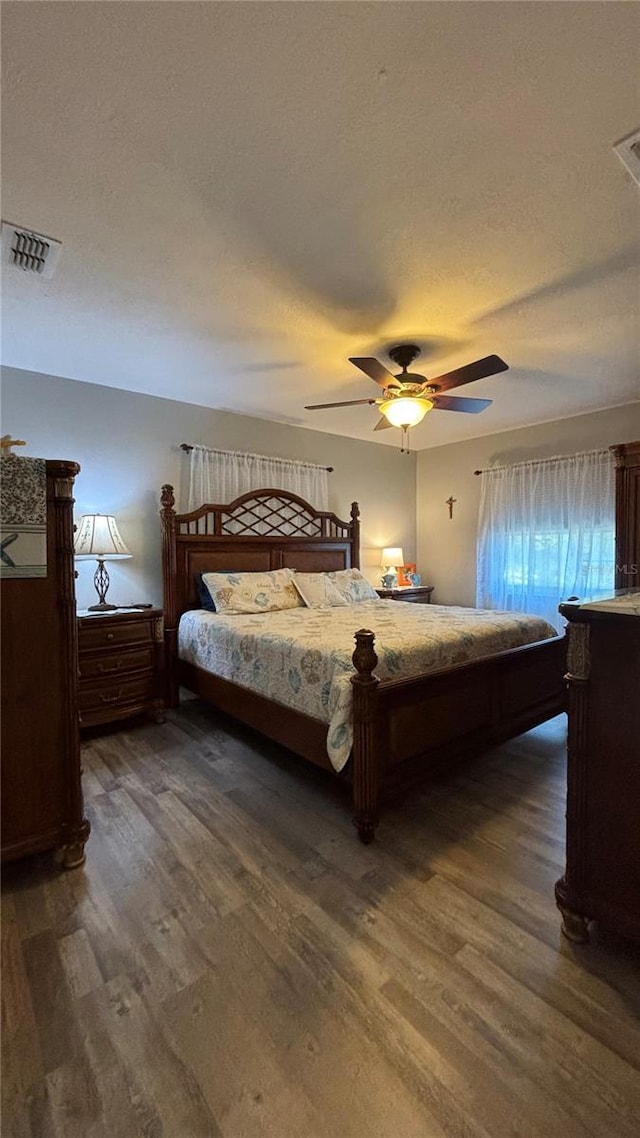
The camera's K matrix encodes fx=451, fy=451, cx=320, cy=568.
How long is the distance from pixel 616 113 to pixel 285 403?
9.50 feet

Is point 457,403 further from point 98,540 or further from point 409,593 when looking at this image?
point 409,593

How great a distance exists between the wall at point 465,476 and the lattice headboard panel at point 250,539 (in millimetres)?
1231

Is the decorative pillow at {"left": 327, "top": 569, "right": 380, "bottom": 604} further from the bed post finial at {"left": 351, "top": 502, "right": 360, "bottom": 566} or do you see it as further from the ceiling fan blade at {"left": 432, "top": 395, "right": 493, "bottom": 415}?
the ceiling fan blade at {"left": 432, "top": 395, "right": 493, "bottom": 415}

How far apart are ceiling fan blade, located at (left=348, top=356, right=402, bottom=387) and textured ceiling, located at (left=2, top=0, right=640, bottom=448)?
28 centimetres

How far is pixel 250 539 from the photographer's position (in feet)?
13.9

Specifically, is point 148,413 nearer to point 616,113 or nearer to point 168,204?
point 168,204

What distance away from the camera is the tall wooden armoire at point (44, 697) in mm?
1709

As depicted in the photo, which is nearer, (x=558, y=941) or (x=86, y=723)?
(x=558, y=941)

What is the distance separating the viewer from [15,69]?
1199 mm

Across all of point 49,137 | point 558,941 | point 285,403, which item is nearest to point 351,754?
point 558,941

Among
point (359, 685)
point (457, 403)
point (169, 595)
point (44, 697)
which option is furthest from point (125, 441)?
point (359, 685)

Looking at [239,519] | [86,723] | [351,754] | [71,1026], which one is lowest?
[71,1026]

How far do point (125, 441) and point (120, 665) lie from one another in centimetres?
179

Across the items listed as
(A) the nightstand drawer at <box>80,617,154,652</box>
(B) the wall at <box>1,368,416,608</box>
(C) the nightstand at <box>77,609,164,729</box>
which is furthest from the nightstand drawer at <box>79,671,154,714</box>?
(B) the wall at <box>1,368,416,608</box>
